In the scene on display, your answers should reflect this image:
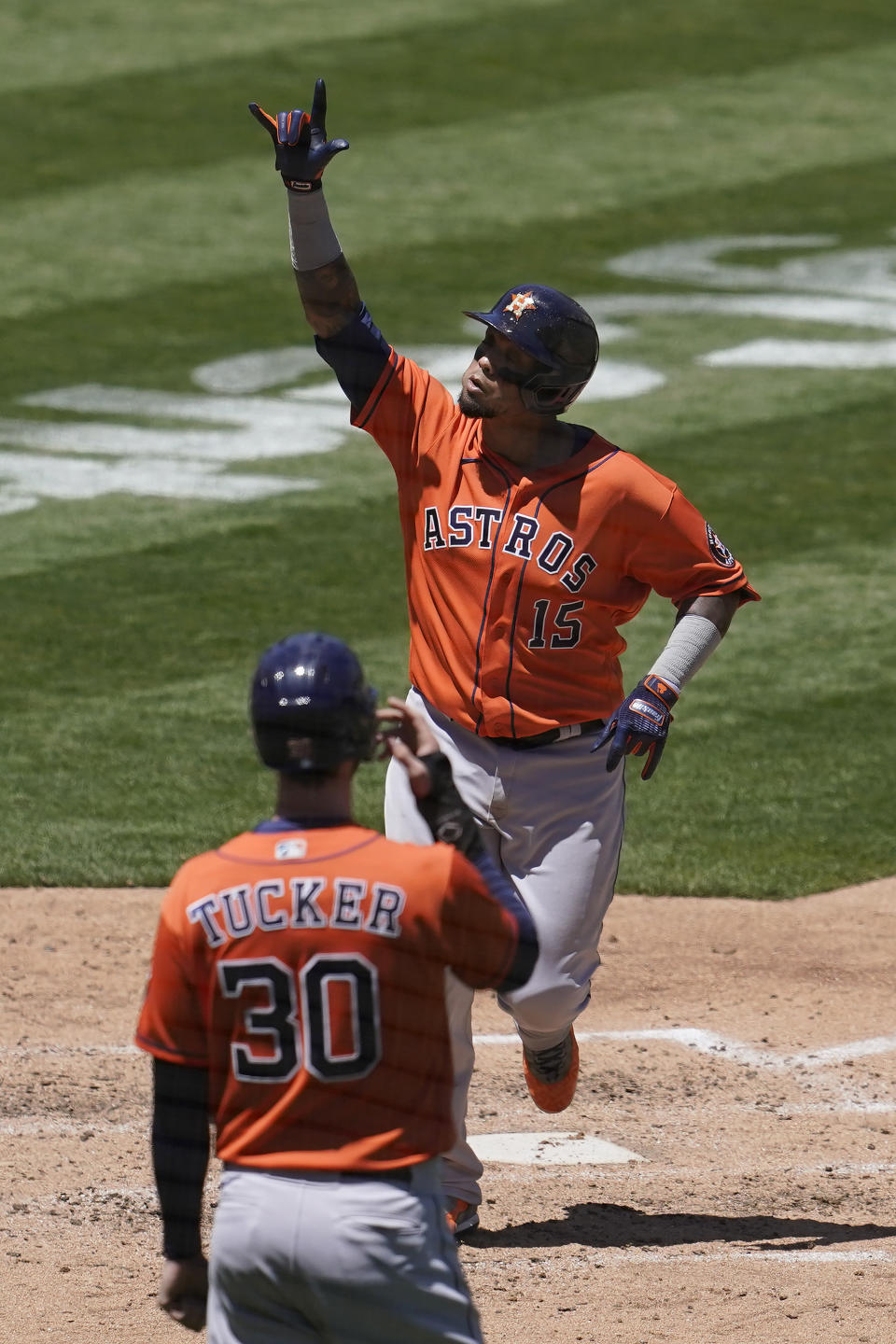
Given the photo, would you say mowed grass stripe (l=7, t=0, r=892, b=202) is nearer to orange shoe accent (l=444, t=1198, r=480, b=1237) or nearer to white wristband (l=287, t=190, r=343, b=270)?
white wristband (l=287, t=190, r=343, b=270)

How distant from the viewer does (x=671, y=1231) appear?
15.7 feet

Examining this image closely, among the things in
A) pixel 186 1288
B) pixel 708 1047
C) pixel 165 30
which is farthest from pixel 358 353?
pixel 165 30

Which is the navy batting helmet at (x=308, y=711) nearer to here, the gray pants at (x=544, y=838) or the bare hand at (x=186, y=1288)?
the bare hand at (x=186, y=1288)

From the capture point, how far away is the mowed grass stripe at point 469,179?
48.2 feet

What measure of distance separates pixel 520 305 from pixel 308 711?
6.83 ft

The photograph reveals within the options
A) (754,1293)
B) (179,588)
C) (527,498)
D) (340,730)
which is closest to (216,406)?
(179,588)

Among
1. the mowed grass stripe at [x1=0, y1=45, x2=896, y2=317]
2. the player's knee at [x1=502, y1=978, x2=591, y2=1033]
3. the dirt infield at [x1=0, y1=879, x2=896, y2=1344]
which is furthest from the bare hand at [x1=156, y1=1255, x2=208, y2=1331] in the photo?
the mowed grass stripe at [x1=0, y1=45, x2=896, y2=317]

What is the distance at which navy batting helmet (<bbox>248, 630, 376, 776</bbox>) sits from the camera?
2953mm

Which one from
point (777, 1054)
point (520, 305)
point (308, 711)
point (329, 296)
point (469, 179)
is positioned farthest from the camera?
point (469, 179)

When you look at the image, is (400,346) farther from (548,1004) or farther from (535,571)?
(548,1004)

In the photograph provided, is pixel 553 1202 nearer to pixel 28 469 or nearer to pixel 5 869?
pixel 5 869

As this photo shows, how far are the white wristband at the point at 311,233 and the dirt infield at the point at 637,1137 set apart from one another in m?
2.23

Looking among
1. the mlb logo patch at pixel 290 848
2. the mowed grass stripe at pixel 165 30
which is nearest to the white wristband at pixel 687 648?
the mlb logo patch at pixel 290 848

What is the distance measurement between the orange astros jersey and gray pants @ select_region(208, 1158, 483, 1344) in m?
0.04
